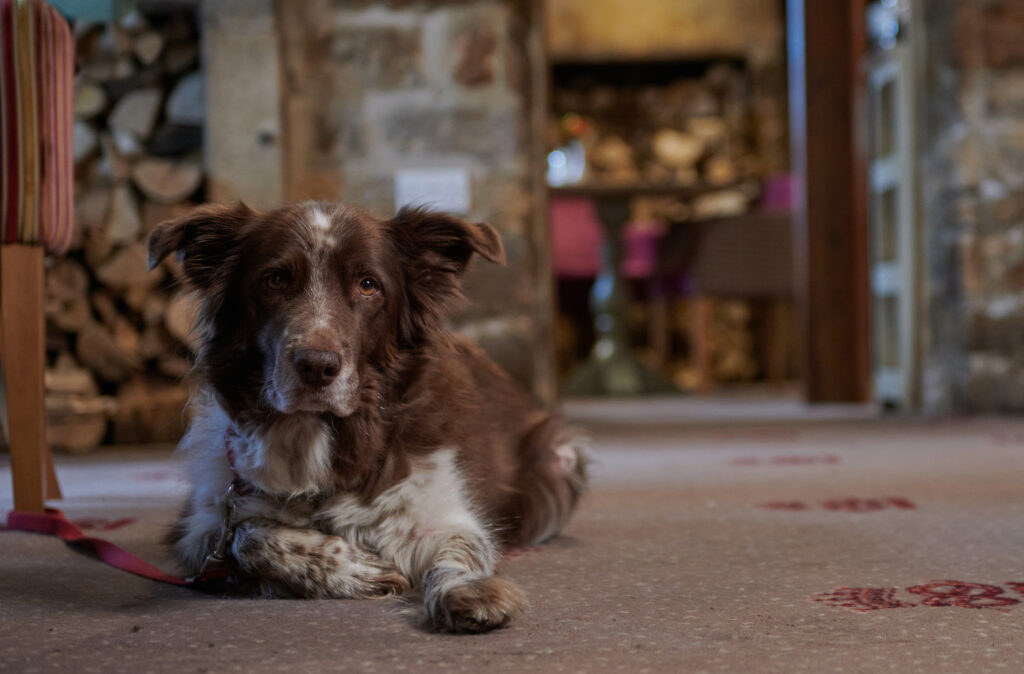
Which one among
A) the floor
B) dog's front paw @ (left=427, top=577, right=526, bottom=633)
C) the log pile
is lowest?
the floor

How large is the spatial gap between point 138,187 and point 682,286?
14.3ft

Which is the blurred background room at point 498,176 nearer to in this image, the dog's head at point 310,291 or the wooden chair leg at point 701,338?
the wooden chair leg at point 701,338

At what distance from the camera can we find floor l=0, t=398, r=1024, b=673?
1.20 m

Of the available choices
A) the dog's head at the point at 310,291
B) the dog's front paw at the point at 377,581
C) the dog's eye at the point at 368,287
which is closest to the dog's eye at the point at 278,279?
the dog's head at the point at 310,291

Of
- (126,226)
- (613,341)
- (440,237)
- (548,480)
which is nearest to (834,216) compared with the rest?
(613,341)

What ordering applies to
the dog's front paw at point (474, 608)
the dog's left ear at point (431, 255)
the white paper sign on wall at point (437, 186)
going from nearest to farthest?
the dog's front paw at point (474, 608) < the dog's left ear at point (431, 255) < the white paper sign on wall at point (437, 186)

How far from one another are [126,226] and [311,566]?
2662 mm

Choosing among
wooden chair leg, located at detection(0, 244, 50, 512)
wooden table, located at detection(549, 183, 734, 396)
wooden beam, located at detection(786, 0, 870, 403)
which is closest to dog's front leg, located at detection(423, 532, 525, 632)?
wooden chair leg, located at detection(0, 244, 50, 512)

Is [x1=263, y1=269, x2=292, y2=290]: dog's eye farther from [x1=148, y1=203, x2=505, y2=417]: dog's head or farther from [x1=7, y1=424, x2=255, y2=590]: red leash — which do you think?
[x1=7, y1=424, x2=255, y2=590]: red leash

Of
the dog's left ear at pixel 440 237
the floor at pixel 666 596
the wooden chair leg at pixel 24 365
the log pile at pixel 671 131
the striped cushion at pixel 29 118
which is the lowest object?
the floor at pixel 666 596

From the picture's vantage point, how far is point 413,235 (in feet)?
5.68

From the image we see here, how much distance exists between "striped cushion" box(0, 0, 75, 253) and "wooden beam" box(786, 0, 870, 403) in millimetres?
4262

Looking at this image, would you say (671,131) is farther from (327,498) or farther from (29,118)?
(327,498)

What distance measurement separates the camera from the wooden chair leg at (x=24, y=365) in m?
2.15
